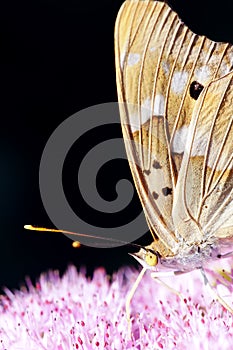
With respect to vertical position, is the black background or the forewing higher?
the black background

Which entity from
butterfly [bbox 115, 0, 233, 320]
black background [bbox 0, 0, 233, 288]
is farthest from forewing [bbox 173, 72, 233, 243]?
black background [bbox 0, 0, 233, 288]

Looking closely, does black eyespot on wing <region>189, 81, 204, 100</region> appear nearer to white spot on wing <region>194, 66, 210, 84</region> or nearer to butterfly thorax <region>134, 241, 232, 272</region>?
white spot on wing <region>194, 66, 210, 84</region>

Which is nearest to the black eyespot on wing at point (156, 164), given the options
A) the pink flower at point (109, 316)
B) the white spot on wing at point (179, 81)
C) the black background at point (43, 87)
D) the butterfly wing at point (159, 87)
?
the butterfly wing at point (159, 87)

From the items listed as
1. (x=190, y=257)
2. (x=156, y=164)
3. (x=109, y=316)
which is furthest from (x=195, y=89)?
(x=109, y=316)

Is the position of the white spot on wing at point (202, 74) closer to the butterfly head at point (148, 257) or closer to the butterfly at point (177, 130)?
the butterfly at point (177, 130)

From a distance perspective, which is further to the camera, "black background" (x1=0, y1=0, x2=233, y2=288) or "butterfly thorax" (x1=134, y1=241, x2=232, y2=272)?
"black background" (x1=0, y1=0, x2=233, y2=288)

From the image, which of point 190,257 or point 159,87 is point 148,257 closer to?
point 190,257

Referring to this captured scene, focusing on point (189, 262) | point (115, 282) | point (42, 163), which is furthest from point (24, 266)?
point (189, 262)
